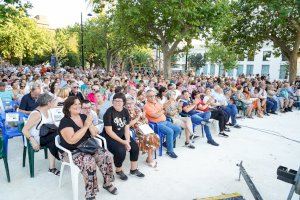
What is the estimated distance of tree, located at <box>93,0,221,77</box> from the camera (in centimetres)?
1421

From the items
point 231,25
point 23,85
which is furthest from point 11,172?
point 231,25

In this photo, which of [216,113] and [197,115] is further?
[216,113]

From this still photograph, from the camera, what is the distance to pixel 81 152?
3.85 m

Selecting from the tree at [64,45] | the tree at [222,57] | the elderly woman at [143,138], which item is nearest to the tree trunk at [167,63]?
the elderly woman at [143,138]

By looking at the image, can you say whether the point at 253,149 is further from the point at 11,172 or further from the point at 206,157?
the point at 11,172

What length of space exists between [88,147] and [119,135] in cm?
83

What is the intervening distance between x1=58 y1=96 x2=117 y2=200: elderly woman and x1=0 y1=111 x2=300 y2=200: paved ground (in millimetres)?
291

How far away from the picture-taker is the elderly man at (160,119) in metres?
5.63

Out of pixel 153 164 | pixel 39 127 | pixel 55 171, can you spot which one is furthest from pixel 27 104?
pixel 153 164

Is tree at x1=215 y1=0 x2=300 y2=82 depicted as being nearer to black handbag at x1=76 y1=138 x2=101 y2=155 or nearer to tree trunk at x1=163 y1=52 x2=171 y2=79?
tree trunk at x1=163 y1=52 x2=171 y2=79

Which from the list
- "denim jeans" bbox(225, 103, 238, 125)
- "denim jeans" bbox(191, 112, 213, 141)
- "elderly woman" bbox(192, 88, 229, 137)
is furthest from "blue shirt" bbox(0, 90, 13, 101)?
"denim jeans" bbox(225, 103, 238, 125)

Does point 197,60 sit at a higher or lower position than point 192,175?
higher

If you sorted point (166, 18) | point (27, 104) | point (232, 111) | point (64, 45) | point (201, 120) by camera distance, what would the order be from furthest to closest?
point (64, 45), point (166, 18), point (232, 111), point (201, 120), point (27, 104)

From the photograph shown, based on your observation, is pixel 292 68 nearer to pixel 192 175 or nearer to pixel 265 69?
pixel 192 175
